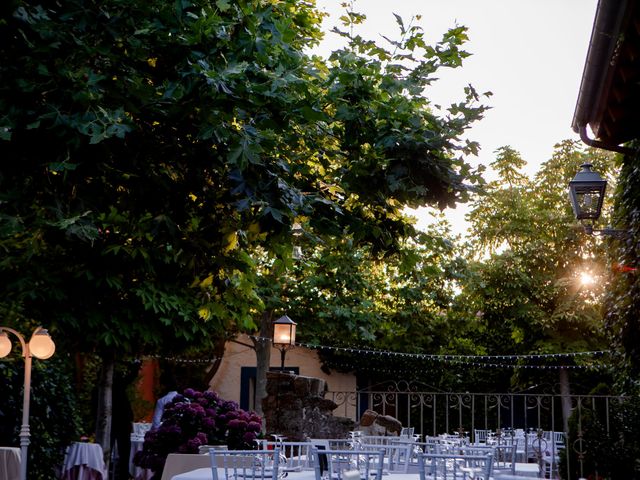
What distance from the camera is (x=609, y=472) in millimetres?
9922

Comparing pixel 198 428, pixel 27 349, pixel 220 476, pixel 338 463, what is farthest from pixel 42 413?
pixel 338 463

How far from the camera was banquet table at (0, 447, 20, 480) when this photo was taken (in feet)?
39.1

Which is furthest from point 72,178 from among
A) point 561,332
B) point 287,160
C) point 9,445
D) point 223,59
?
point 561,332

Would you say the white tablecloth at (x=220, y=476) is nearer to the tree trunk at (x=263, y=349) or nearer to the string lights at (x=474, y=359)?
the tree trunk at (x=263, y=349)

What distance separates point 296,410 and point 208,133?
24.1 feet

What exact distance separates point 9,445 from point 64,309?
2170mm

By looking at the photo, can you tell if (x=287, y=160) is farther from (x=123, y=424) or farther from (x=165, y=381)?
(x=165, y=381)

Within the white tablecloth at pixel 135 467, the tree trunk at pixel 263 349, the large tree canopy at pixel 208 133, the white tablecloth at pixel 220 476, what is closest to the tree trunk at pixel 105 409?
the white tablecloth at pixel 135 467

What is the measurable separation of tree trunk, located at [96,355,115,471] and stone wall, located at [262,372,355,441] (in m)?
3.81

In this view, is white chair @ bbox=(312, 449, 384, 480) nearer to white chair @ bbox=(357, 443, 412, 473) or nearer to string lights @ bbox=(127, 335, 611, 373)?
white chair @ bbox=(357, 443, 412, 473)

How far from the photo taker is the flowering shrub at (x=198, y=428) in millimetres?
10812

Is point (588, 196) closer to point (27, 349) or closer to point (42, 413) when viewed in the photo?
point (27, 349)

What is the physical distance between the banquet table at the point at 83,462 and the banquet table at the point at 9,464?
1.92 meters

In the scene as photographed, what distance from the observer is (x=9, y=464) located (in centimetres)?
1200
